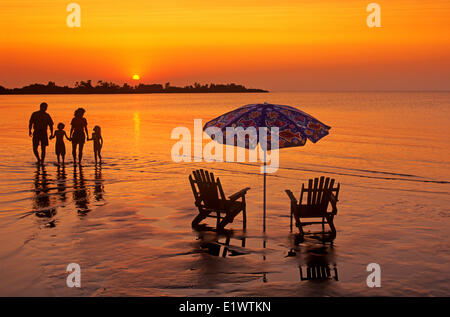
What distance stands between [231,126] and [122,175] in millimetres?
8692

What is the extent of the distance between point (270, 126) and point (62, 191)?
739 cm

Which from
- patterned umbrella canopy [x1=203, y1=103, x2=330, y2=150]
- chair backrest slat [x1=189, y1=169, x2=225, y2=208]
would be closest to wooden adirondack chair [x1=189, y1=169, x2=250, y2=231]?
chair backrest slat [x1=189, y1=169, x2=225, y2=208]

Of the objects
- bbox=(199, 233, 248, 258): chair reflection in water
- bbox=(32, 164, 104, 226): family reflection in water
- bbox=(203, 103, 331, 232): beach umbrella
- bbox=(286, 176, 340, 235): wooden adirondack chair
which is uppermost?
bbox=(203, 103, 331, 232): beach umbrella

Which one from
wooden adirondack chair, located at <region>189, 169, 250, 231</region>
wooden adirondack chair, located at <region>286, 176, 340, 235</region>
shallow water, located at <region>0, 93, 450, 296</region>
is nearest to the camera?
shallow water, located at <region>0, 93, 450, 296</region>

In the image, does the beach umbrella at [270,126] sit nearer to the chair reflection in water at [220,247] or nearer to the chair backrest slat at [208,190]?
the chair backrest slat at [208,190]

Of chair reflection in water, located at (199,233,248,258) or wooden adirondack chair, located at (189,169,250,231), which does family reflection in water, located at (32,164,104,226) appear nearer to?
wooden adirondack chair, located at (189,169,250,231)

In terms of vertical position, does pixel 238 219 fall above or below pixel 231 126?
below

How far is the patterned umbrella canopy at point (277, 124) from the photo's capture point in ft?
30.0

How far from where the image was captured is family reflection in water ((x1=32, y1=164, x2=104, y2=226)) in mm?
11805

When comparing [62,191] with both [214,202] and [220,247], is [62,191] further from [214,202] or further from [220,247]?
[220,247]
